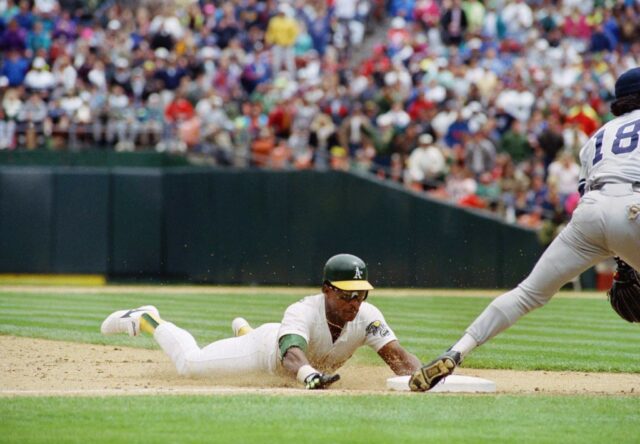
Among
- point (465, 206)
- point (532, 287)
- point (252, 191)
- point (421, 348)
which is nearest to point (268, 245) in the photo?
point (252, 191)

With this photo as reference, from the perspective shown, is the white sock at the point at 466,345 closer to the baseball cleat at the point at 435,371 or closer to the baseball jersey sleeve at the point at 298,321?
the baseball cleat at the point at 435,371

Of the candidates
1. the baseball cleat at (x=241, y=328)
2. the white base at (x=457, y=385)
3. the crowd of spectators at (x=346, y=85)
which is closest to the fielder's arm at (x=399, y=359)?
the white base at (x=457, y=385)

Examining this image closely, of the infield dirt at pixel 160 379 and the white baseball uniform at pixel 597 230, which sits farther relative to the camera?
the infield dirt at pixel 160 379

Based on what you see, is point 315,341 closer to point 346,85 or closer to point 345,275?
point 345,275

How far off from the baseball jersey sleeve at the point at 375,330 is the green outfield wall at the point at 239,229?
11346 millimetres

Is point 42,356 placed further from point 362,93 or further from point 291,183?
point 362,93

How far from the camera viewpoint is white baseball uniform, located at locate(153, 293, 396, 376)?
6.97m

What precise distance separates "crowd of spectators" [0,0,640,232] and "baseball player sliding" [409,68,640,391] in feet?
38.0

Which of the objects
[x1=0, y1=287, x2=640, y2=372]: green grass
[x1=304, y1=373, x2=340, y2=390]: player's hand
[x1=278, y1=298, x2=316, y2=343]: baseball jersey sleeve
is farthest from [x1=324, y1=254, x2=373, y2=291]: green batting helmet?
[x1=0, y1=287, x2=640, y2=372]: green grass

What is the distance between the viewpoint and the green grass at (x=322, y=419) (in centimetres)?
511

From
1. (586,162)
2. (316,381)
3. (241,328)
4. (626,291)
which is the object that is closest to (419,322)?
(241,328)

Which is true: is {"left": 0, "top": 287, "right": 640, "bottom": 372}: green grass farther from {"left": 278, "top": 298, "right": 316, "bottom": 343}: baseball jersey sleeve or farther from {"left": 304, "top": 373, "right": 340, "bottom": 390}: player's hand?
{"left": 304, "top": 373, "right": 340, "bottom": 390}: player's hand

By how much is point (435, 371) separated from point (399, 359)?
948mm

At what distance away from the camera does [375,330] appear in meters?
7.12
